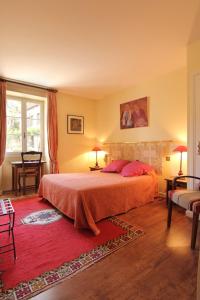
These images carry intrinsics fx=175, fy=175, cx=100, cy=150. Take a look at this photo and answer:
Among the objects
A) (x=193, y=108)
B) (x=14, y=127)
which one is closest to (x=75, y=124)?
(x=14, y=127)

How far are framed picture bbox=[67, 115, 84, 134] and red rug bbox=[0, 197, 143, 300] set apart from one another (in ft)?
9.09

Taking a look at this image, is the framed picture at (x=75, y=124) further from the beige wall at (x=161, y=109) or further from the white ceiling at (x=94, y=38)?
the white ceiling at (x=94, y=38)

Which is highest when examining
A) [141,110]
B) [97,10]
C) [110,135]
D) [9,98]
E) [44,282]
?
[97,10]

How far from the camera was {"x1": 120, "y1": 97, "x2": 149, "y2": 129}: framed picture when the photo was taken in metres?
4.07

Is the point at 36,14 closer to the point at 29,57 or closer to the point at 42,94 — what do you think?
the point at 29,57

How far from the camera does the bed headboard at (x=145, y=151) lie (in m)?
3.61

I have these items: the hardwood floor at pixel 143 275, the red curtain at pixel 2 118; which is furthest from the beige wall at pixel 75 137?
the hardwood floor at pixel 143 275

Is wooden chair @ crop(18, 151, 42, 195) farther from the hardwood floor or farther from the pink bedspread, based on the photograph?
the hardwood floor

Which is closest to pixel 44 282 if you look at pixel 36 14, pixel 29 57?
pixel 36 14

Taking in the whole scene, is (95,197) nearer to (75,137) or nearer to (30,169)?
(30,169)

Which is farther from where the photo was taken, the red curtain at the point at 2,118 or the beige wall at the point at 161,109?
the red curtain at the point at 2,118

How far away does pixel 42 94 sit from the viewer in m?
4.49

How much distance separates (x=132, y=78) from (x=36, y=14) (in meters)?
2.39

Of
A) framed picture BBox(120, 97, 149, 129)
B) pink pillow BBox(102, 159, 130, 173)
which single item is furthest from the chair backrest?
framed picture BBox(120, 97, 149, 129)
